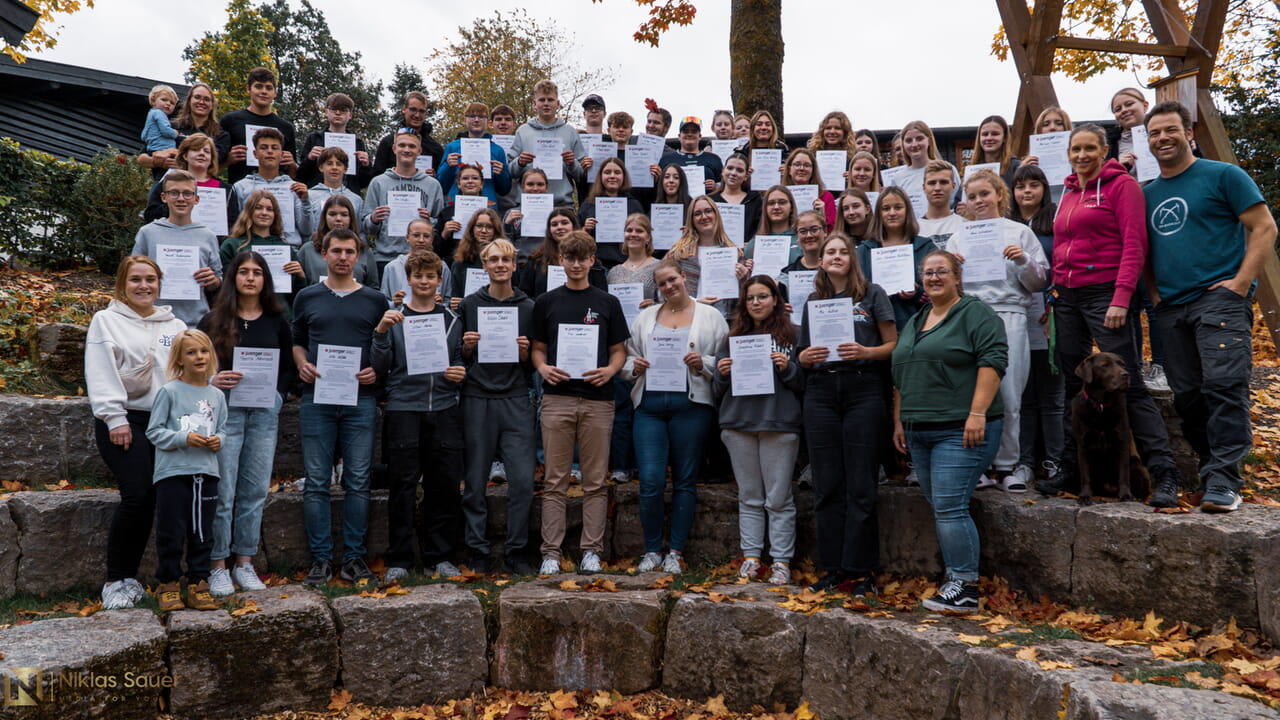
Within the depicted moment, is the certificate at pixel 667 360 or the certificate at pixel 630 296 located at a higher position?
the certificate at pixel 630 296

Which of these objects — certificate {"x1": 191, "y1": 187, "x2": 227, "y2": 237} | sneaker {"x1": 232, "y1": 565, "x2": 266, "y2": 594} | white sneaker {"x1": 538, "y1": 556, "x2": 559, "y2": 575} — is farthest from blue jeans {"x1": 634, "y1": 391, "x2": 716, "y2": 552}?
certificate {"x1": 191, "y1": 187, "x2": 227, "y2": 237}

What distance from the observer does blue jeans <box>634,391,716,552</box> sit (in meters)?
5.82

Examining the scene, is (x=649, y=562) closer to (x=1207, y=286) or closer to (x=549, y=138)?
(x=1207, y=286)

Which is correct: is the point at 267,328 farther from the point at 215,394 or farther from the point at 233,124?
the point at 233,124

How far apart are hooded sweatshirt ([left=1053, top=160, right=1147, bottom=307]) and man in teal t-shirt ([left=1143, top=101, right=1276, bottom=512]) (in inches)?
6.5

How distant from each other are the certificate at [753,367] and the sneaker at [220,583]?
3.41 meters

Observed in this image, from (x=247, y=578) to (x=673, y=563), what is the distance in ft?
9.12

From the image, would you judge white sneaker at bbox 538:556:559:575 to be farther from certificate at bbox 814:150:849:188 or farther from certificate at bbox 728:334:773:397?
certificate at bbox 814:150:849:188

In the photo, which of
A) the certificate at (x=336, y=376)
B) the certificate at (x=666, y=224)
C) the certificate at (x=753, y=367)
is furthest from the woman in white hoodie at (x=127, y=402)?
the certificate at (x=666, y=224)

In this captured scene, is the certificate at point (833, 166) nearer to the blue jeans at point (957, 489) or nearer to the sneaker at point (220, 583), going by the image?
the blue jeans at point (957, 489)

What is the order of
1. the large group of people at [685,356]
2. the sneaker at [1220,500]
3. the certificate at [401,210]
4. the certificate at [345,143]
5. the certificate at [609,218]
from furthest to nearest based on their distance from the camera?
the certificate at [345,143] → the certificate at [609,218] → the certificate at [401,210] → the large group of people at [685,356] → the sneaker at [1220,500]

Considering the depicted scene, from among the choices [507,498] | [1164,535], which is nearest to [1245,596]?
[1164,535]

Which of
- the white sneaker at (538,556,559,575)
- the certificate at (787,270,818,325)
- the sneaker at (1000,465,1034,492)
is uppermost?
the certificate at (787,270,818,325)

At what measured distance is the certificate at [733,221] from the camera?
24.2 feet
